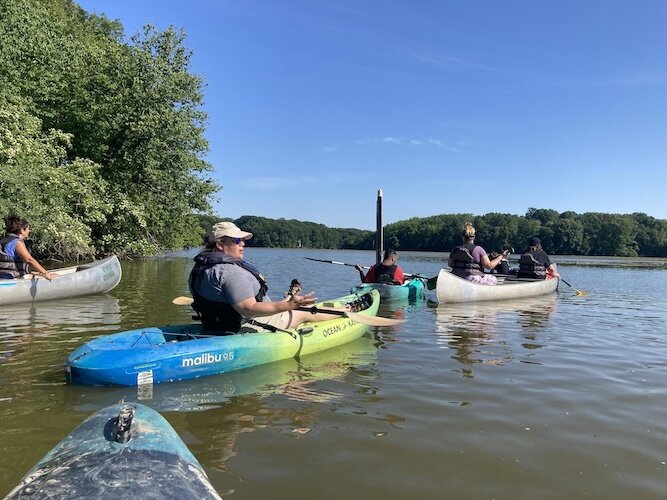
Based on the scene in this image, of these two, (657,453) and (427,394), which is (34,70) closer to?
(427,394)

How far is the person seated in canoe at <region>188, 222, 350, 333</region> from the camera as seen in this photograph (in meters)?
5.40

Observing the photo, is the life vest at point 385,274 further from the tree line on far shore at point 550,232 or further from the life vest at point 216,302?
the tree line on far shore at point 550,232

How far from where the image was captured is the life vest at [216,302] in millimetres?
5531

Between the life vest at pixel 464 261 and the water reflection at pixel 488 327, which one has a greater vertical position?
the life vest at pixel 464 261

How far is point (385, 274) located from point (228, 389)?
8914 mm

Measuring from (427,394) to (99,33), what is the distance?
34.6 metres

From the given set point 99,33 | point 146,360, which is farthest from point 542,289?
point 99,33

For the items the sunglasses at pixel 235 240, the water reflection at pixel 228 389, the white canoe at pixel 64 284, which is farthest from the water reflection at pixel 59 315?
the sunglasses at pixel 235 240

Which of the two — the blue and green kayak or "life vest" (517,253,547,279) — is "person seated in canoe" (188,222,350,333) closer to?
the blue and green kayak

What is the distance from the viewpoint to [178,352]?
5348 mm

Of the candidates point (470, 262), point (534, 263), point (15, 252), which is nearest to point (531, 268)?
point (534, 263)

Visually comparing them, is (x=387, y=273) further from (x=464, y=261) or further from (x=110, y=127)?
(x=110, y=127)

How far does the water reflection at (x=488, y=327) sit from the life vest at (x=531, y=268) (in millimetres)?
1638

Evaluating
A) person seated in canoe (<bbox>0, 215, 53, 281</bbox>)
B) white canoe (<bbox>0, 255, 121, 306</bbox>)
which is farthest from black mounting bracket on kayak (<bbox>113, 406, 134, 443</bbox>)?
white canoe (<bbox>0, 255, 121, 306</bbox>)
